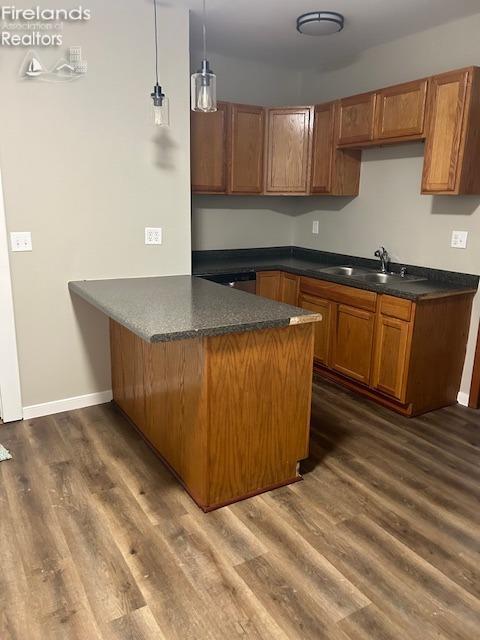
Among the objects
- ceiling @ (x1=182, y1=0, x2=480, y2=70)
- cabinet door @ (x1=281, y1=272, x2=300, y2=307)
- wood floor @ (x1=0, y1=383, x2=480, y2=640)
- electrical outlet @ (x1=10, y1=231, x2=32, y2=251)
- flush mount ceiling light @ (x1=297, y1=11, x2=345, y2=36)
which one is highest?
ceiling @ (x1=182, y1=0, x2=480, y2=70)

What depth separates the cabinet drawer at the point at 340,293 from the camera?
3311 mm

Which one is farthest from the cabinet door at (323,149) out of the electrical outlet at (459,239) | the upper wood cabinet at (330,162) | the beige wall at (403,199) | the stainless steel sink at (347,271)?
the electrical outlet at (459,239)

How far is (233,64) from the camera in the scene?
412 centimetres

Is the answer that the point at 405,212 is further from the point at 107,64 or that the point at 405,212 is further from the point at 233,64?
the point at 107,64

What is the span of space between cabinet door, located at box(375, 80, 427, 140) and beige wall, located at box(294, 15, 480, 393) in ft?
0.93

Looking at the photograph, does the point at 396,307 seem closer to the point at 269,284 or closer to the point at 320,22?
the point at 269,284

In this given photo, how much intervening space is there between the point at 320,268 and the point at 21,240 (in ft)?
7.55

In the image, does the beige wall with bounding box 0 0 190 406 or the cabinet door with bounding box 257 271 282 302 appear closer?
the beige wall with bounding box 0 0 190 406

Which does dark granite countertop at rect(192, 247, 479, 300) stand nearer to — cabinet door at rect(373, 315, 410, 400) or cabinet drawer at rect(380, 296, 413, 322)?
cabinet drawer at rect(380, 296, 413, 322)

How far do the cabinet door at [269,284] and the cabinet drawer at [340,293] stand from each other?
28 centimetres

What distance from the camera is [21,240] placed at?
2.85 m

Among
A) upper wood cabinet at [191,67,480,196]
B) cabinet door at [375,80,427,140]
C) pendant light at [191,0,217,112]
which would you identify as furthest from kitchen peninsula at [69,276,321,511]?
cabinet door at [375,80,427,140]

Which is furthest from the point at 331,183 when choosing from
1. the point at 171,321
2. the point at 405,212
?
the point at 171,321

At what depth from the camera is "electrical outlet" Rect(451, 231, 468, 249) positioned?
10.6 ft
